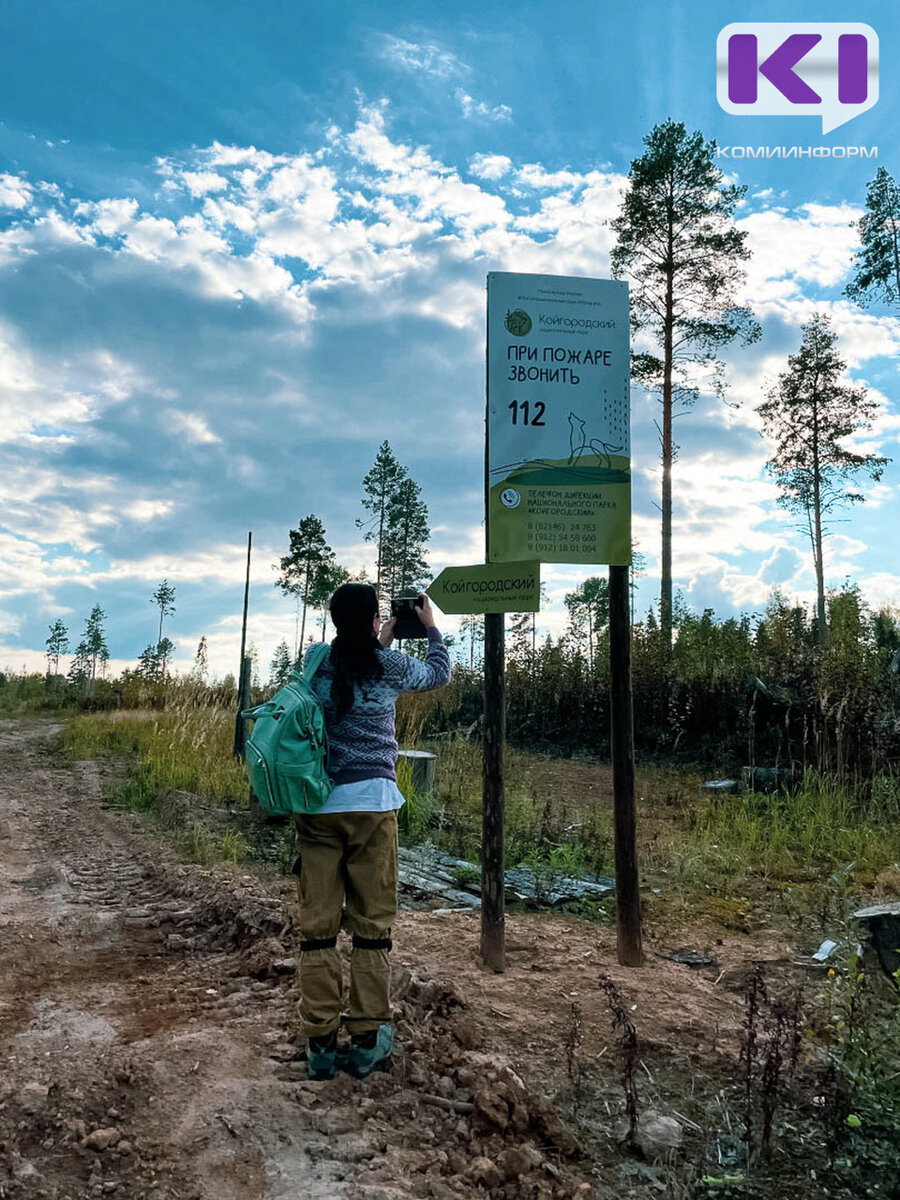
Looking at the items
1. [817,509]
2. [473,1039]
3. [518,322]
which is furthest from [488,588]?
[817,509]

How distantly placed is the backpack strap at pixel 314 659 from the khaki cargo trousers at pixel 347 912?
1.81 feet

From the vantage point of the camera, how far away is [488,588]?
4602 millimetres

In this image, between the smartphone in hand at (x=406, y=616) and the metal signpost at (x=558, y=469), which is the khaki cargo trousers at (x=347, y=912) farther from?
the metal signpost at (x=558, y=469)

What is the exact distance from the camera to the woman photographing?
3199mm

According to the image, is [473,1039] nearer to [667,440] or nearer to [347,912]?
[347,912]

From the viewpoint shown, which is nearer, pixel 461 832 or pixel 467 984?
pixel 467 984

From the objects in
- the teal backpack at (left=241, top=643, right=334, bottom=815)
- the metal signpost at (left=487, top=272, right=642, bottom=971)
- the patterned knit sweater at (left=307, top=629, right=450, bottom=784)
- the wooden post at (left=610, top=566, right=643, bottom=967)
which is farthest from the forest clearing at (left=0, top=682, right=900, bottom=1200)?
the patterned knit sweater at (left=307, top=629, right=450, bottom=784)

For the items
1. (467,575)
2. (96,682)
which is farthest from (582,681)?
(96,682)

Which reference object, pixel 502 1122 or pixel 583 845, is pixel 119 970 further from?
pixel 583 845

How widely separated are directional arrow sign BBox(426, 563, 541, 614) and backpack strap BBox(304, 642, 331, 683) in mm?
1134

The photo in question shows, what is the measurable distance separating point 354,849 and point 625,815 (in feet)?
6.13

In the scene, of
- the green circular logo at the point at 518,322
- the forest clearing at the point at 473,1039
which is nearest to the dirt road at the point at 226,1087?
the forest clearing at the point at 473,1039

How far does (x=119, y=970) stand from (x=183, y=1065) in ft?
5.31

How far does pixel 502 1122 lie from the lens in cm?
289
